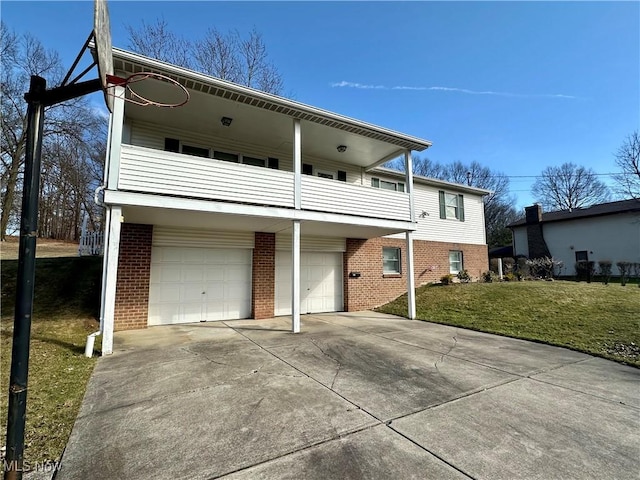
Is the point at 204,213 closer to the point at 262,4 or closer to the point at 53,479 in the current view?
the point at 53,479

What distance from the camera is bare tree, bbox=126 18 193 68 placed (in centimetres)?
1586

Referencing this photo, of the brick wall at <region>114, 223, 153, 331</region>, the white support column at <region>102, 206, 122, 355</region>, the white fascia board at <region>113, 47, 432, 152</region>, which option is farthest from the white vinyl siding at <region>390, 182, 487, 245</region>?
the white support column at <region>102, 206, 122, 355</region>

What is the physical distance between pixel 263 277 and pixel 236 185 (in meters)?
3.74

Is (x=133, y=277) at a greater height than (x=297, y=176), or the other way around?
(x=297, y=176)

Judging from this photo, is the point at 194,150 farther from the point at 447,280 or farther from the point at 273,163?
the point at 447,280

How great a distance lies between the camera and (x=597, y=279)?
1980 cm

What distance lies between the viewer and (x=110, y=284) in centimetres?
620

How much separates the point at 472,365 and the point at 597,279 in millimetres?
20559

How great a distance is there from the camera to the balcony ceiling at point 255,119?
689 cm

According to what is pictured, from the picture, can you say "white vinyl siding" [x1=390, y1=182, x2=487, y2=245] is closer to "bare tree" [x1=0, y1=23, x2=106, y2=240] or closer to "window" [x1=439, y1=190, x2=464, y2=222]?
"window" [x1=439, y1=190, x2=464, y2=222]

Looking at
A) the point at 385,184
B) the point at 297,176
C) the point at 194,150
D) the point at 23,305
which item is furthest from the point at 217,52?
the point at 23,305

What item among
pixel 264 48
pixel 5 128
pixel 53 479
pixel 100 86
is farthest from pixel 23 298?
pixel 5 128

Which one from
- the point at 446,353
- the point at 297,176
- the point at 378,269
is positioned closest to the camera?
the point at 446,353

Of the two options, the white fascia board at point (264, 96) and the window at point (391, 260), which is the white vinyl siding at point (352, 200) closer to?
the white fascia board at point (264, 96)
